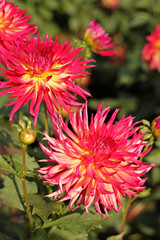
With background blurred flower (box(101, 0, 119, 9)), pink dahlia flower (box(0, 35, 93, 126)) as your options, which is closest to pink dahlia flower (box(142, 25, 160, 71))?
background blurred flower (box(101, 0, 119, 9))

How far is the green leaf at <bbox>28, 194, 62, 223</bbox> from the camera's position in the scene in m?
1.34

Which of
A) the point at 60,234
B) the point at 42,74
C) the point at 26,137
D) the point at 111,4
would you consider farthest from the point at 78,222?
the point at 111,4

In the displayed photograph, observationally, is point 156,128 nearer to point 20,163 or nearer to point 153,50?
point 20,163

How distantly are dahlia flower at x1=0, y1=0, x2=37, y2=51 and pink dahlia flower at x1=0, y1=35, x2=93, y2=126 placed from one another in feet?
0.30

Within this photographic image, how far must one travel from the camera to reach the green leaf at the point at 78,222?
145cm

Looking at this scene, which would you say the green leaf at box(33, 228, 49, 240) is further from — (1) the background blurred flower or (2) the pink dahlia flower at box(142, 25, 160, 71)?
(1) the background blurred flower

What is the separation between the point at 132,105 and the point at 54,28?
1.35 metres

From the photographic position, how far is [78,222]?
1490 millimetres

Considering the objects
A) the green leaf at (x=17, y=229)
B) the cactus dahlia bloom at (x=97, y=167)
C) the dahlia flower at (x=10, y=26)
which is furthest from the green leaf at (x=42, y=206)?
the dahlia flower at (x=10, y=26)

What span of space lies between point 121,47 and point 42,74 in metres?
3.22

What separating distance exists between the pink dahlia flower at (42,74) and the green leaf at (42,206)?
0.36 m

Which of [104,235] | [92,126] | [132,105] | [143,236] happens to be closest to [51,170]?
[92,126]

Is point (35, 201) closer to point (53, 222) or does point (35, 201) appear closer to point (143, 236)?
point (53, 222)

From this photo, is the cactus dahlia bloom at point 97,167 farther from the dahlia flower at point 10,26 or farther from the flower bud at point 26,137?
the dahlia flower at point 10,26
